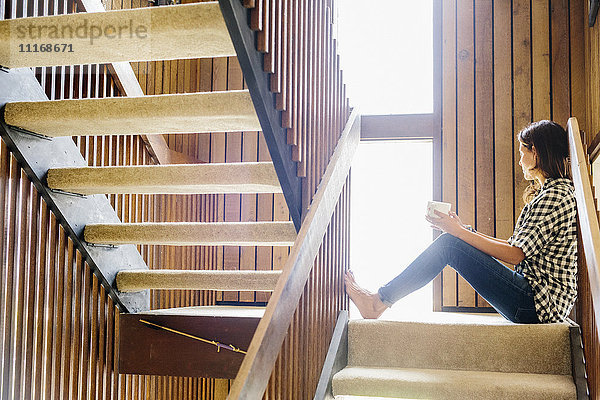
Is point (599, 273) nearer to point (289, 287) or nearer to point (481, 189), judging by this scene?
point (289, 287)

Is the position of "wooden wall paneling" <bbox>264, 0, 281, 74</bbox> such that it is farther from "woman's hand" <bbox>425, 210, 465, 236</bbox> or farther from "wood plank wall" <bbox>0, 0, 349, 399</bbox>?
"woman's hand" <bbox>425, 210, 465, 236</bbox>

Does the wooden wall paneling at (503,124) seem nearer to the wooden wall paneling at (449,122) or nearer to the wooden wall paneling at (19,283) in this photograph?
the wooden wall paneling at (449,122)

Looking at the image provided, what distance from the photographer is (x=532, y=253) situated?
8.86ft

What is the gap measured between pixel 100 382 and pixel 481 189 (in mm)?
2659

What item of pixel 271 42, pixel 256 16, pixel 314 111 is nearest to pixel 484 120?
pixel 314 111

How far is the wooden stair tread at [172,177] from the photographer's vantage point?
2555 mm

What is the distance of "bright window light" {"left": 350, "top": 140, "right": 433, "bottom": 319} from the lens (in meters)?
4.27

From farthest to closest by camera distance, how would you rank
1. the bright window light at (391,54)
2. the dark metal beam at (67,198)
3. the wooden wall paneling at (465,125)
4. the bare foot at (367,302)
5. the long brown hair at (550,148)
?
the bright window light at (391,54) → the wooden wall paneling at (465,125) → the bare foot at (367,302) → the long brown hair at (550,148) → the dark metal beam at (67,198)

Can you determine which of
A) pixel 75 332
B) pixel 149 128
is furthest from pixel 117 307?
pixel 149 128

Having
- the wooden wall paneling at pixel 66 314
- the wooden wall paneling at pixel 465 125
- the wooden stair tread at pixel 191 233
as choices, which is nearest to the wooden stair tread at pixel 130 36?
the wooden stair tread at pixel 191 233

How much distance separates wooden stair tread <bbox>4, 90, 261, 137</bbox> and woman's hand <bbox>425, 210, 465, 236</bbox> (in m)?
0.99

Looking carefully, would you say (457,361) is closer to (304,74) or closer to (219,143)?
(304,74)

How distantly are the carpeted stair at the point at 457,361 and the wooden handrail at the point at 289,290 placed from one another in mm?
622

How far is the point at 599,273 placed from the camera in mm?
1789
